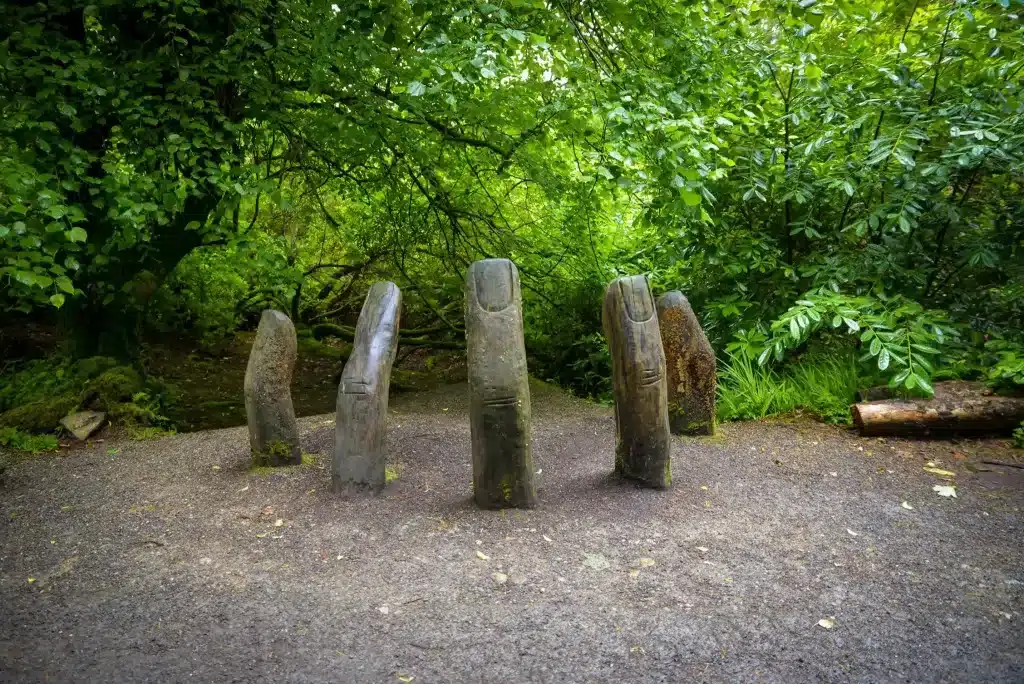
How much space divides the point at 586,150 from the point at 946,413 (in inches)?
125

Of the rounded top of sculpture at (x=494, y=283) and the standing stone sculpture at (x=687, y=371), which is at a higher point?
the rounded top of sculpture at (x=494, y=283)

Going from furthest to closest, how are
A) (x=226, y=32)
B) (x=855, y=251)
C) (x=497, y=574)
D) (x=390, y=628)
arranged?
1. (x=855, y=251)
2. (x=226, y=32)
3. (x=497, y=574)
4. (x=390, y=628)

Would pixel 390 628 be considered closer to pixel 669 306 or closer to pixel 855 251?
pixel 669 306

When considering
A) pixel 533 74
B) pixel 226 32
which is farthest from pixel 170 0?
pixel 533 74

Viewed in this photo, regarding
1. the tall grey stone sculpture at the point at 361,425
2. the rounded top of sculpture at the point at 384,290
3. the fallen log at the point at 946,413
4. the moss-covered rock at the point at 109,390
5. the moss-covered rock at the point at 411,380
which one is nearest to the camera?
the tall grey stone sculpture at the point at 361,425

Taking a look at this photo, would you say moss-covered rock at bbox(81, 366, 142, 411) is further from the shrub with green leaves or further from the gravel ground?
the shrub with green leaves

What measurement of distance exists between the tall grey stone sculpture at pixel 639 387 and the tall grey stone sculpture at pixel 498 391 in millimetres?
659

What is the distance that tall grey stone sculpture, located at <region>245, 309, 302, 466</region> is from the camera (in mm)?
4652

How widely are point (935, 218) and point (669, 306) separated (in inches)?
95.4

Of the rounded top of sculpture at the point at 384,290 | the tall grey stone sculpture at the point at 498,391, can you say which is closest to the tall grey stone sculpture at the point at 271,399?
the rounded top of sculpture at the point at 384,290

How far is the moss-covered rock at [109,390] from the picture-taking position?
6.14 metres

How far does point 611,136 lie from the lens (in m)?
4.63

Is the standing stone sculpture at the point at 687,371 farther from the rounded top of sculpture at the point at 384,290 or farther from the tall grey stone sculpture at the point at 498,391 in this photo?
the rounded top of sculpture at the point at 384,290

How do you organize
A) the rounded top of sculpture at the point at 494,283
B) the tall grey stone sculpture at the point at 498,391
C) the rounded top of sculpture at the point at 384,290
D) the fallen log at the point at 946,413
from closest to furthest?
the tall grey stone sculpture at the point at 498,391 < the rounded top of sculpture at the point at 494,283 < the rounded top of sculpture at the point at 384,290 < the fallen log at the point at 946,413
